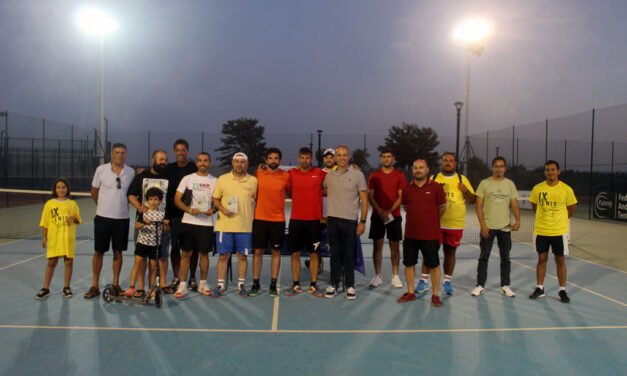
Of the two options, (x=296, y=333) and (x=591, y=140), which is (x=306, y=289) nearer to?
(x=296, y=333)

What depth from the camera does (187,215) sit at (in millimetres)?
5574

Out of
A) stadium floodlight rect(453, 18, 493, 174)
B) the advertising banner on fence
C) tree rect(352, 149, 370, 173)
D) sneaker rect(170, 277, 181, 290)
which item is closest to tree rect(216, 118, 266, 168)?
tree rect(352, 149, 370, 173)

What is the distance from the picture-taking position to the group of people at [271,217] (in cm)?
536

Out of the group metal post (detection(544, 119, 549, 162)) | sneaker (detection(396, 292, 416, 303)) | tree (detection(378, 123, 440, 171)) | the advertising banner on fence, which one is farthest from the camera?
tree (detection(378, 123, 440, 171))

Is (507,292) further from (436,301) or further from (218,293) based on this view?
(218,293)

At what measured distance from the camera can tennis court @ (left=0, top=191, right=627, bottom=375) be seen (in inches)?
142

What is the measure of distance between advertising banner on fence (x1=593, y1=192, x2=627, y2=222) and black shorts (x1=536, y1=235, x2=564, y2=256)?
12.8 meters

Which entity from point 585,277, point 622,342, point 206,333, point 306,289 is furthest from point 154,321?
point 585,277

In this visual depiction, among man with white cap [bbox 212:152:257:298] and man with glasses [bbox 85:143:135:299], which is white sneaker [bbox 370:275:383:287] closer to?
man with white cap [bbox 212:152:257:298]

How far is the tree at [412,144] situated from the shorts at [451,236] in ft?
133

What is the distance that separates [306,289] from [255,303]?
3.19ft

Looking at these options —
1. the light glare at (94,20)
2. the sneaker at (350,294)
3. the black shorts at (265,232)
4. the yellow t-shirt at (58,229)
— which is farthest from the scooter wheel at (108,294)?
the light glare at (94,20)

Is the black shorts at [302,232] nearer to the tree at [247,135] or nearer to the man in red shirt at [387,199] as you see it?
the man in red shirt at [387,199]

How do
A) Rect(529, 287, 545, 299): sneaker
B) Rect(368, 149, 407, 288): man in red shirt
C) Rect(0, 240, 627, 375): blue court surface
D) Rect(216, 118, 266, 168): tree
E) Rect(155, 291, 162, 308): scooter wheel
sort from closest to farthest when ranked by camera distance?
Rect(0, 240, 627, 375): blue court surface → Rect(155, 291, 162, 308): scooter wheel → Rect(529, 287, 545, 299): sneaker → Rect(368, 149, 407, 288): man in red shirt → Rect(216, 118, 266, 168): tree
